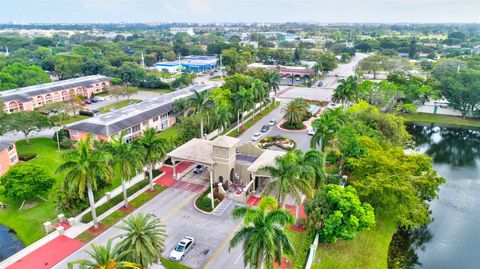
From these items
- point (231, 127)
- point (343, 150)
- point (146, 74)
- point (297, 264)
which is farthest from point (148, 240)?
point (146, 74)

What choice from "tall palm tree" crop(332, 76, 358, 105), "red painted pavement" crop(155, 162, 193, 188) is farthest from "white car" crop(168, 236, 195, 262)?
"tall palm tree" crop(332, 76, 358, 105)

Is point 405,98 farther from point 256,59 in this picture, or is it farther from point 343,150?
point 256,59

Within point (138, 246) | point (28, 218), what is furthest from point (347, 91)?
point (28, 218)

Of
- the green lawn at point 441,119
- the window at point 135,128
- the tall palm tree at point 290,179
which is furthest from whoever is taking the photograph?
the green lawn at point 441,119

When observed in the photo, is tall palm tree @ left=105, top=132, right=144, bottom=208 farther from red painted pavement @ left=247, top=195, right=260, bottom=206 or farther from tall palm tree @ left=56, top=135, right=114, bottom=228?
red painted pavement @ left=247, top=195, right=260, bottom=206

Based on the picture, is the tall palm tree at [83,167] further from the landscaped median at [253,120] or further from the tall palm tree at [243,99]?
the tall palm tree at [243,99]

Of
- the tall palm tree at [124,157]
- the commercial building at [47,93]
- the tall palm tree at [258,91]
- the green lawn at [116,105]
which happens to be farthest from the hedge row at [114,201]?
the commercial building at [47,93]

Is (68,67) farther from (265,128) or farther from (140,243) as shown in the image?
(140,243)
